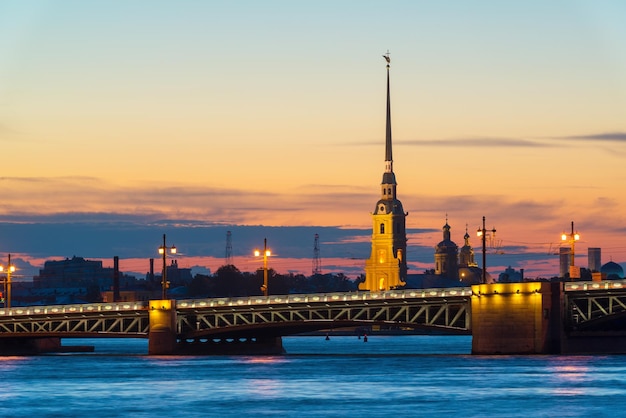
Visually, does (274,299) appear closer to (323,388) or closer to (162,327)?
(162,327)

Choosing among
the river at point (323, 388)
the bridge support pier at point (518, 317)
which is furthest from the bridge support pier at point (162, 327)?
the bridge support pier at point (518, 317)

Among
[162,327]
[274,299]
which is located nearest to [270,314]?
[274,299]

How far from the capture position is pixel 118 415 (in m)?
77.8

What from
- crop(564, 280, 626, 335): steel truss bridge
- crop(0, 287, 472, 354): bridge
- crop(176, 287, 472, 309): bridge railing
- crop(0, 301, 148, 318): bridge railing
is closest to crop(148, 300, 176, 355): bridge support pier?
crop(0, 287, 472, 354): bridge

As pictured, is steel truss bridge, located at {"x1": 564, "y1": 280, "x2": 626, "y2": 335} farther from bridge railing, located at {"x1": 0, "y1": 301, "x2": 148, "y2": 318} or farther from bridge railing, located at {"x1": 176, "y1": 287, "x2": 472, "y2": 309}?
bridge railing, located at {"x1": 0, "y1": 301, "x2": 148, "y2": 318}

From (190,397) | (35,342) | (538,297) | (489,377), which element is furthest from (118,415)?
(35,342)

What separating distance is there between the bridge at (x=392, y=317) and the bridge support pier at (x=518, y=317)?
0.24ft

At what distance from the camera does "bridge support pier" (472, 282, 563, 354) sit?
119750mm

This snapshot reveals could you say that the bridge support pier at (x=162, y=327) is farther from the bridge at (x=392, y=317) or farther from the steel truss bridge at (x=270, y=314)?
the steel truss bridge at (x=270, y=314)

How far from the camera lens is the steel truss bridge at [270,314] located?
126 meters

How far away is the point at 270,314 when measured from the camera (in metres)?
134

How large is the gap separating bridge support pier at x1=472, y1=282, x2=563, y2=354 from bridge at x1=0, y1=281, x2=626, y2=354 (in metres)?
0.07

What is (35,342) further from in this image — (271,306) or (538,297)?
(538,297)

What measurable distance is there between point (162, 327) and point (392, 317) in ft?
63.8
